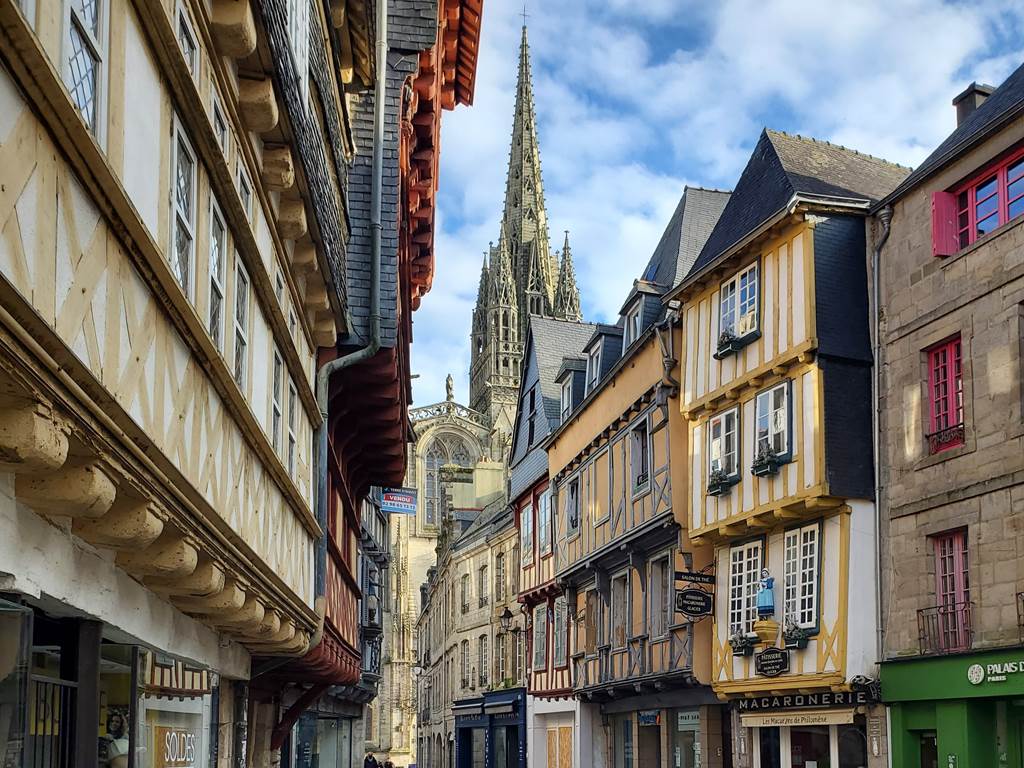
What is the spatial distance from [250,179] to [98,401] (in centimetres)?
356

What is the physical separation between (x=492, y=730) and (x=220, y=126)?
100 feet

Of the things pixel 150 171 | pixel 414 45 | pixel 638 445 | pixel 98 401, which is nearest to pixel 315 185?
pixel 150 171

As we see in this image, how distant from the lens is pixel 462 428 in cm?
9450

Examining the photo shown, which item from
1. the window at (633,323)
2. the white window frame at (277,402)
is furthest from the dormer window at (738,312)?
the white window frame at (277,402)

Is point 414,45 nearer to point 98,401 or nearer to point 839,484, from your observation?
point 839,484

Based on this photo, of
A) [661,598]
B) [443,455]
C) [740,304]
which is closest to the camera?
[740,304]

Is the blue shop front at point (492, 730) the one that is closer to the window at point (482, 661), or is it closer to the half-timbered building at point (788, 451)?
the window at point (482, 661)

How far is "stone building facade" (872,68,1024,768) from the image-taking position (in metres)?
14.3

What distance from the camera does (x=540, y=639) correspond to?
2966 cm

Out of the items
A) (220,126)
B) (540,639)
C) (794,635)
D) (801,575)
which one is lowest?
(540,639)

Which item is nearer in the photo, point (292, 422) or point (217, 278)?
point (217, 278)

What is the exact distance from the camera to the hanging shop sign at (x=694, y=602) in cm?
1878

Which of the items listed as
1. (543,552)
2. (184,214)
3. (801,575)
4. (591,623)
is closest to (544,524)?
(543,552)

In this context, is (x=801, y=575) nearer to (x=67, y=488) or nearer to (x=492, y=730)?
(x=67, y=488)
